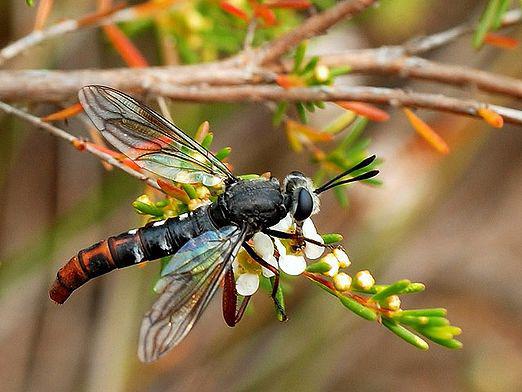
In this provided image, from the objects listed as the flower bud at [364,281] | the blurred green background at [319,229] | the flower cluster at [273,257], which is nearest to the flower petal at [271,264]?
the flower cluster at [273,257]

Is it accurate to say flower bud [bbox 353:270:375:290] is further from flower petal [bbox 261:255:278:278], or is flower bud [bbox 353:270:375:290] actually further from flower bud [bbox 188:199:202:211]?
flower bud [bbox 188:199:202:211]

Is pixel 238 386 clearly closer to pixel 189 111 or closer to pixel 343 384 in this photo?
pixel 343 384

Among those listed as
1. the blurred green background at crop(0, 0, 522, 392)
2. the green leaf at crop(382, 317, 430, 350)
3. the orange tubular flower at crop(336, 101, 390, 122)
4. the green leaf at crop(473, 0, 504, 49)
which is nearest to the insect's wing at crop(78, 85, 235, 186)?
the orange tubular flower at crop(336, 101, 390, 122)

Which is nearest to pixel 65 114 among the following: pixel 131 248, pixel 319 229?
pixel 131 248

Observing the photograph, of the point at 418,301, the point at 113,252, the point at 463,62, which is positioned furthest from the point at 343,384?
the point at 113,252

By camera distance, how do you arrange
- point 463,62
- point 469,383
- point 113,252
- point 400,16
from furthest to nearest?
1. point 469,383
2. point 463,62
3. point 400,16
4. point 113,252
